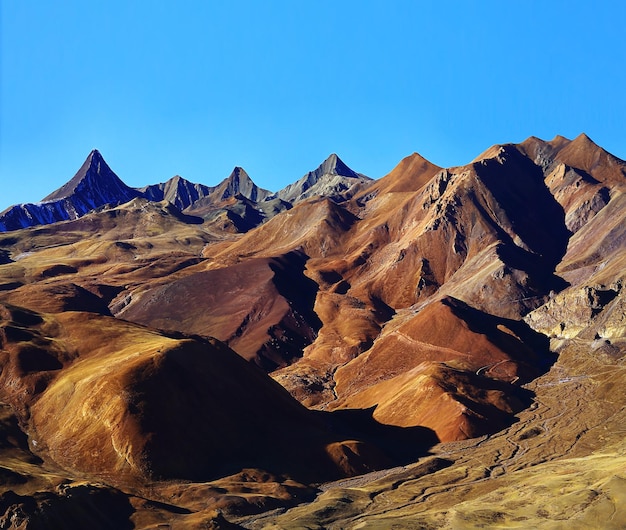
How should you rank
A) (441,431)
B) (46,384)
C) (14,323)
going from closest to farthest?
(46,384) < (441,431) < (14,323)

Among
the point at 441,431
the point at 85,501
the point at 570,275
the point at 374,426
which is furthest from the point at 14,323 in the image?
the point at 570,275

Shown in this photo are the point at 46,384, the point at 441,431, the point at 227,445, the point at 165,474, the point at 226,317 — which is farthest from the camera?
the point at 226,317

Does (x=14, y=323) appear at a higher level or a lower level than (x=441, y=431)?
higher

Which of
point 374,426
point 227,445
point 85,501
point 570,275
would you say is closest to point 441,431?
point 374,426

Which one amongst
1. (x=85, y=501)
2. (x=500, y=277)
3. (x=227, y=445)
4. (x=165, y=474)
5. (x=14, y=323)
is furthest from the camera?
(x=500, y=277)

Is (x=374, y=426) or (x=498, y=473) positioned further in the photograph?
(x=374, y=426)

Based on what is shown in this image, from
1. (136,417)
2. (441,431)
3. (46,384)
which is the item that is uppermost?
(46,384)

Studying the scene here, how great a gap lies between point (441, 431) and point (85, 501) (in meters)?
61.6

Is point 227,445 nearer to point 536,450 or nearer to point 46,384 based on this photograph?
point 46,384

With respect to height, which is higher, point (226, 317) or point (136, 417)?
point (226, 317)

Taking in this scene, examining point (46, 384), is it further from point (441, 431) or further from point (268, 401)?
point (441, 431)

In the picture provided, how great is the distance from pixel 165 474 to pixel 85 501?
17.4 metres

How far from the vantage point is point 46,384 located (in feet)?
330

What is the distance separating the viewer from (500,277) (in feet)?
586
